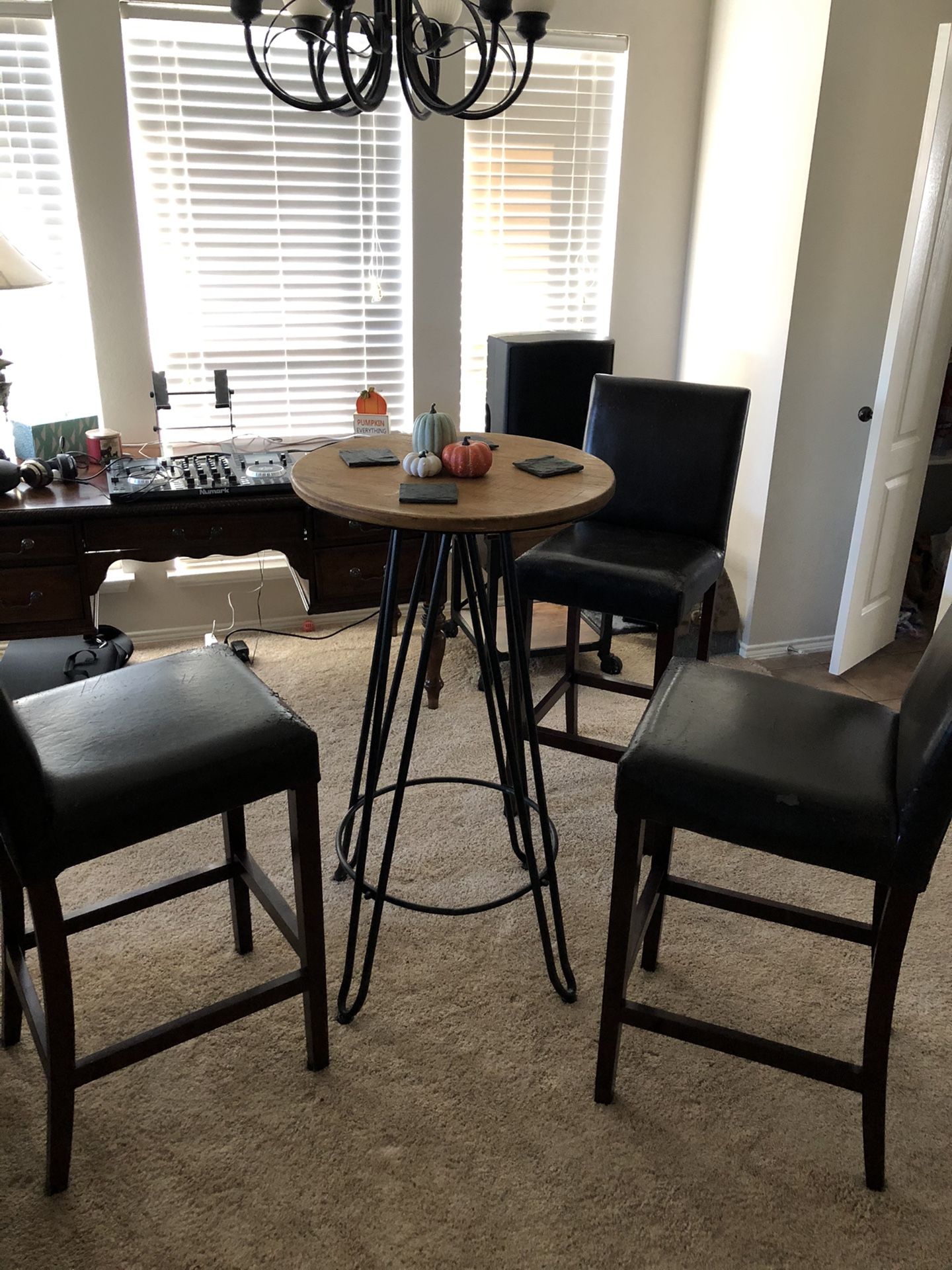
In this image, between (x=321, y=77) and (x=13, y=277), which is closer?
(x=321, y=77)

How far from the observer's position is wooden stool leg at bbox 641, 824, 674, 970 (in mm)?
1814

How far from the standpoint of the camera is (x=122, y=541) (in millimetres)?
2609

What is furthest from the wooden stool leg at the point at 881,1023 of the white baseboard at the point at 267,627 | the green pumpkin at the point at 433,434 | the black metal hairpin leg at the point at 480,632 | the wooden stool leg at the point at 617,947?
the white baseboard at the point at 267,627

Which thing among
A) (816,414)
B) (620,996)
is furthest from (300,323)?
(620,996)

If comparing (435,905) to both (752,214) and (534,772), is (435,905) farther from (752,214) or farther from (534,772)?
(752,214)

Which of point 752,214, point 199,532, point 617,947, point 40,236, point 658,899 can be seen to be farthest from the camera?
point 752,214

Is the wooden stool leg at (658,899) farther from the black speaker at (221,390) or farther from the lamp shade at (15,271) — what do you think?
the lamp shade at (15,271)

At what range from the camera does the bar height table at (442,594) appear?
156cm

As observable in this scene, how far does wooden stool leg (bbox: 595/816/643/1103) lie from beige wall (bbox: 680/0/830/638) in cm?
198

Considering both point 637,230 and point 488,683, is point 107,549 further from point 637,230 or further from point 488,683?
point 637,230

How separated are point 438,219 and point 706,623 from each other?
64.5 inches

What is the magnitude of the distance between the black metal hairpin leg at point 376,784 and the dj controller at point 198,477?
3.04ft

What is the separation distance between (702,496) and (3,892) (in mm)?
1710

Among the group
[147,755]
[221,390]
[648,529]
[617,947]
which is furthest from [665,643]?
[221,390]
